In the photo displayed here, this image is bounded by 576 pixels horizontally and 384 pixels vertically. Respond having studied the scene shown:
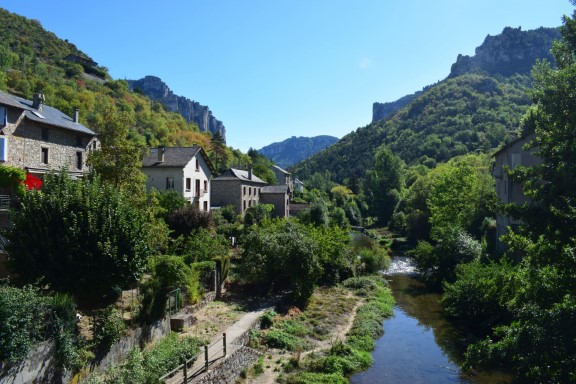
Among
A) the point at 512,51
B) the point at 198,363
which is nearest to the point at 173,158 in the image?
the point at 198,363

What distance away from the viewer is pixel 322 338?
930 inches

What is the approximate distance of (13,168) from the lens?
26.2 metres

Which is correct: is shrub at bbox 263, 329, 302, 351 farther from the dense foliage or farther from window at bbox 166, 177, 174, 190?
window at bbox 166, 177, 174, 190

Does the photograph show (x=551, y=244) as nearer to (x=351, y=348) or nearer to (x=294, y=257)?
(x=351, y=348)

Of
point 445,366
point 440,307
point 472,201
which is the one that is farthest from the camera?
point 472,201

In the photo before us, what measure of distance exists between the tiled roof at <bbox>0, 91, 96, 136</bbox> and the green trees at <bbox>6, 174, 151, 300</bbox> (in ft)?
48.7

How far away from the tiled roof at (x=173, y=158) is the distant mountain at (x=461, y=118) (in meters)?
82.5

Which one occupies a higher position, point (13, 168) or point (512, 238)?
point (13, 168)

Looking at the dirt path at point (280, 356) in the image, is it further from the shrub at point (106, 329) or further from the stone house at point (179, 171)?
the stone house at point (179, 171)

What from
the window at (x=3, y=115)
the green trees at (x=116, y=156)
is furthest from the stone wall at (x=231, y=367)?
the window at (x=3, y=115)

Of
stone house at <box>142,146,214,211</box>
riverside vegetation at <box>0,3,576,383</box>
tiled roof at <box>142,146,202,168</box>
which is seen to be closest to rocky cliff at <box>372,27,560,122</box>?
riverside vegetation at <box>0,3,576,383</box>

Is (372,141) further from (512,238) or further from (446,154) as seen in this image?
(512,238)

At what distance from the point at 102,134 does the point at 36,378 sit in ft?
57.9

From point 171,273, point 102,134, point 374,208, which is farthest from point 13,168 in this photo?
point 374,208
